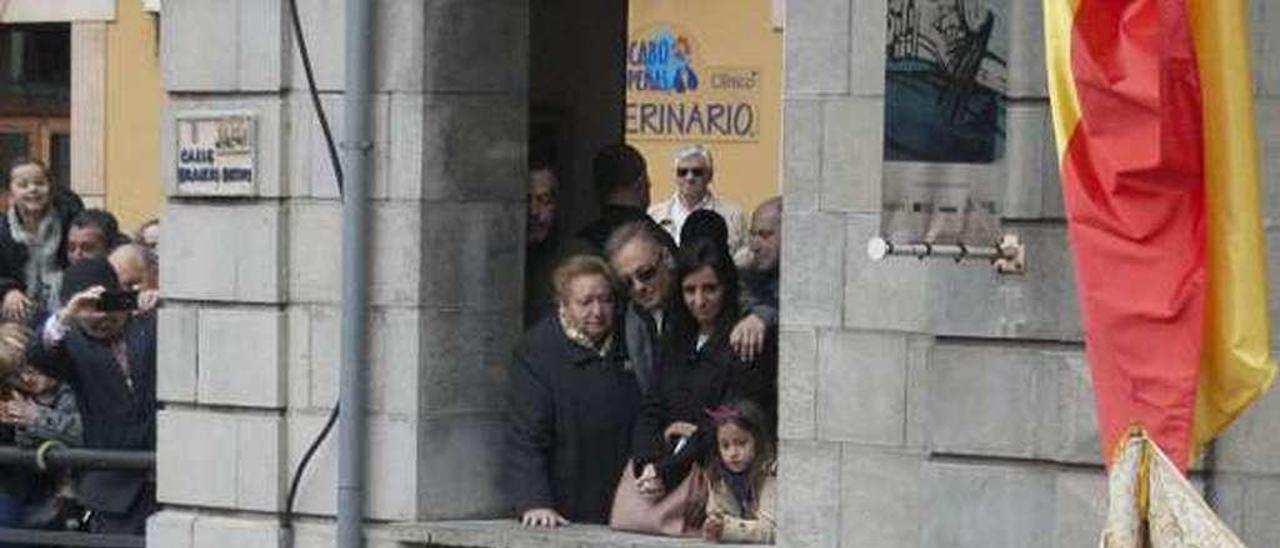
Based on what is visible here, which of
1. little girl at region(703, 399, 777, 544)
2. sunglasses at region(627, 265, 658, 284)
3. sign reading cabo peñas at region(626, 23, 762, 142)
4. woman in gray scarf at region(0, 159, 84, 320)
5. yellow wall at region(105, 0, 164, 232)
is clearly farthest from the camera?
yellow wall at region(105, 0, 164, 232)

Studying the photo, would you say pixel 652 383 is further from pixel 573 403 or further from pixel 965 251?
pixel 965 251

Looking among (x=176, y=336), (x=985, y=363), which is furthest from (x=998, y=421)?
(x=176, y=336)

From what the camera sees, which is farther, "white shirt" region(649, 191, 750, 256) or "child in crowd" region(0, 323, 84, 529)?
"white shirt" region(649, 191, 750, 256)

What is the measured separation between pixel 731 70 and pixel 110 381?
46.5 feet

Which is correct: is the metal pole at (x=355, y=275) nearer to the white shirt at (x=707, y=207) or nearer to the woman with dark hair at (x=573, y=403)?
the woman with dark hair at (x=573, y=403)

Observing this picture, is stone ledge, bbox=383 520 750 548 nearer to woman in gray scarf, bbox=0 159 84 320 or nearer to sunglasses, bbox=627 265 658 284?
sunglasses, bbox=627 265 658 284

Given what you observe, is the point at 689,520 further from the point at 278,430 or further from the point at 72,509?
the point at 72,509

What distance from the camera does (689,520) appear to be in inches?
530

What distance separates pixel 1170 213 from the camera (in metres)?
9.98

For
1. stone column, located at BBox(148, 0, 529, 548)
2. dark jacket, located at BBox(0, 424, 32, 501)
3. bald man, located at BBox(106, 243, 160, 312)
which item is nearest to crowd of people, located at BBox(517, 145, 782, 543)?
stone column, located at BBox(148, 0, 529, 548)

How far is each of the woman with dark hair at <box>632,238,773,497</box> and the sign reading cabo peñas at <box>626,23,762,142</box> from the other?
600 inches

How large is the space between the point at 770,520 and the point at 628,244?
1.20m

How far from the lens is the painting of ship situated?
12031 millimetres

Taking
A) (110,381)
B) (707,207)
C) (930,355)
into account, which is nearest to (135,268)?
(110,381)
